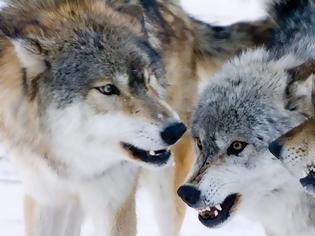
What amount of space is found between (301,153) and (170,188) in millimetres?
1563

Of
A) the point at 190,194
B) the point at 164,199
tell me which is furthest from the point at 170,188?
the point at 190,194

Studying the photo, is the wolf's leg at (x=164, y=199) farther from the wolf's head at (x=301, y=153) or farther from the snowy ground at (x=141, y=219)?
the wolf's head at (x=301, y=153)

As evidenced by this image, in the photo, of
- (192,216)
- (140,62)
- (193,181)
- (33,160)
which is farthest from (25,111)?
(192,216)

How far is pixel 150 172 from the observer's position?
4.60 m

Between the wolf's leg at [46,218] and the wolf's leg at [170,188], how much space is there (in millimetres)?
474

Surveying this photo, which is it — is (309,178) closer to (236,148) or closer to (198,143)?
(236,148)

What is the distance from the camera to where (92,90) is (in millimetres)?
3740

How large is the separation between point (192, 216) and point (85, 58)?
7.25ft

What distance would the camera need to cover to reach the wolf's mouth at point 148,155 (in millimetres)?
3814

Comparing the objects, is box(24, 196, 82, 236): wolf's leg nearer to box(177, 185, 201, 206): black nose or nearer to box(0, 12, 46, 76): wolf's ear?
box(0, 12, 46, 76): wolf's ear

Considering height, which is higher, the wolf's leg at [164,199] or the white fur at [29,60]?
the white fur at [29,60]

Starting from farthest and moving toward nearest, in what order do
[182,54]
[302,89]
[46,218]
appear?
[182,54] < [46,218] < [302,89]

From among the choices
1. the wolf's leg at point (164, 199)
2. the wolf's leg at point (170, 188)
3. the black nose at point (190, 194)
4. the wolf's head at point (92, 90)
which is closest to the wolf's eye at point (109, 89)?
the wolf's head at point (92, 90)

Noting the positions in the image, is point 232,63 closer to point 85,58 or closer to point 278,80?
point 278,80
